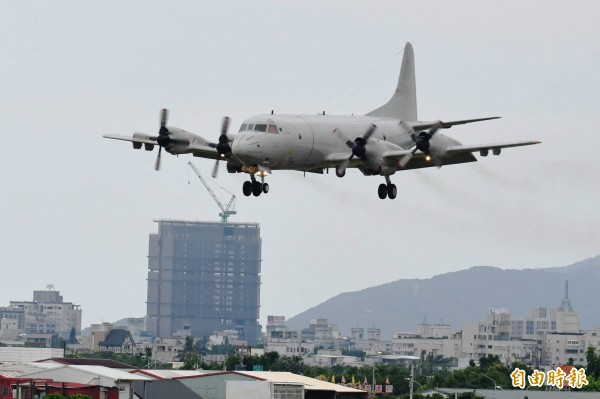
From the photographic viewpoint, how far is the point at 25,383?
119 meters

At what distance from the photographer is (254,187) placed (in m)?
90.1

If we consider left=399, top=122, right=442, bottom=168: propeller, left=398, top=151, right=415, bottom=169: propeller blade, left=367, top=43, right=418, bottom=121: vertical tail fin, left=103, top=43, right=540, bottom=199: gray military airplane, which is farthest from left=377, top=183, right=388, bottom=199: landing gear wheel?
left=367, top=43, right=418, bottom=121: vertical tail fin

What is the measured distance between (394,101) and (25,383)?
3763 centimetres

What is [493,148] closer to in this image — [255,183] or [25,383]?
[255,183]

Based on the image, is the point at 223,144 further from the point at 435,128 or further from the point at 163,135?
the point at 435,128

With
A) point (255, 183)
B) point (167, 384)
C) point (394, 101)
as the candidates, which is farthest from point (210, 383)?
point (255, 183)

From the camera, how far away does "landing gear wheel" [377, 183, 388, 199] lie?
311 ft

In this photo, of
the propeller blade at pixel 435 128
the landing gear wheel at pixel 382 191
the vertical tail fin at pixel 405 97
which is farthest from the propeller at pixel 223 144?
the vertical tail fin at pixel 405 97

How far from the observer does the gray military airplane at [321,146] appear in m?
88.4

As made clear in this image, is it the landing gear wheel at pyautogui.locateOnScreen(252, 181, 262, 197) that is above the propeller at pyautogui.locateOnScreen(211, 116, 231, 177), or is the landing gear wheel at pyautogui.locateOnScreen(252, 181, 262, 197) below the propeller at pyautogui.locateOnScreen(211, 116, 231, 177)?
below

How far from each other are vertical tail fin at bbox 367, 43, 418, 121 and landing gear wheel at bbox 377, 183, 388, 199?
11.4 m

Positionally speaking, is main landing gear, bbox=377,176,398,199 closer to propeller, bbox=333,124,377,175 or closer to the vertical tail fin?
propeller, bbox=333,124,377,175

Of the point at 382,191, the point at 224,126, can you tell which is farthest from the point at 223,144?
the point at 382,191

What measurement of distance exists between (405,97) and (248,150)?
24416mm
